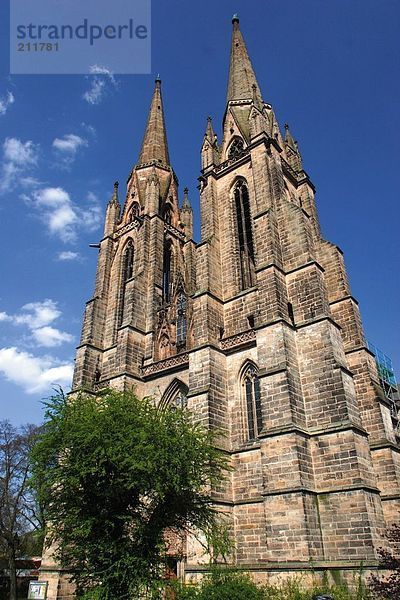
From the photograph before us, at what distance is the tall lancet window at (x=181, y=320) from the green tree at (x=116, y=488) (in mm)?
8745

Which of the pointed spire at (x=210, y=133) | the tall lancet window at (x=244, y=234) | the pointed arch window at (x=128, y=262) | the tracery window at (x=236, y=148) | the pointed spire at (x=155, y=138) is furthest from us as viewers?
the pointed spire at (x=155, y=138)

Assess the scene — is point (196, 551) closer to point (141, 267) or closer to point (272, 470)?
point (272, 470)

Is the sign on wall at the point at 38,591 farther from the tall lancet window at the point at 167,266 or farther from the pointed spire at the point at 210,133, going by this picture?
the pointed spire at the point at 210,133

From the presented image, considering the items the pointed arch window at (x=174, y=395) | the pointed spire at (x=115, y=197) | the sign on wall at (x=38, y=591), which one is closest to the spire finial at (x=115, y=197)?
the pointed spire at (x=115, y=197)

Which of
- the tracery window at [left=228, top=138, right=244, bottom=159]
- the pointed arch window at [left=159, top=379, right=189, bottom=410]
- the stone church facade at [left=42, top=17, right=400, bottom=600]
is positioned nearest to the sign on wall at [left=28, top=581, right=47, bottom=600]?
the stone church facade at [left=42, top=17, right=400, bottom=600]

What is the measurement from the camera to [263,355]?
15.7 meters

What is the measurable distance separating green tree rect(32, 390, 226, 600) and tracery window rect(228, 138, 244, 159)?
16.4 m

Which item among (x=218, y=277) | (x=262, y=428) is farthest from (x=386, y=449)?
(x=218, y=277)

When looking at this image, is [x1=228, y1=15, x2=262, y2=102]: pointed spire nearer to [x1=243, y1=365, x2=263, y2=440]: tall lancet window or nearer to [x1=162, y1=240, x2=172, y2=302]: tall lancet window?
[x1=162, y1=240, x2=172, y2=302]: tall lancet window

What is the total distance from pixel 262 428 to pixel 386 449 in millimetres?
4557

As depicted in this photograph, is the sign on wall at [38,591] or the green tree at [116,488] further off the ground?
the green tree at [116,488]

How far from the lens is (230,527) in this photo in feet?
47.3

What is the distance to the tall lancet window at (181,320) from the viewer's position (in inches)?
854

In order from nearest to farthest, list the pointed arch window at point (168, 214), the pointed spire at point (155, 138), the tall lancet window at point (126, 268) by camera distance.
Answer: the tall lancet window at point (126, 268)
the pointed arch window at point (168, 214)
the pointed spire at point (155, 138)
